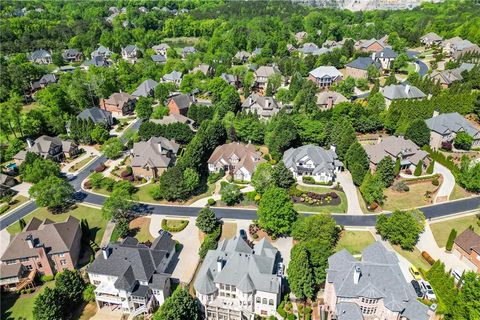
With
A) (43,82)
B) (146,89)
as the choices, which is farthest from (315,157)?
(43,82)

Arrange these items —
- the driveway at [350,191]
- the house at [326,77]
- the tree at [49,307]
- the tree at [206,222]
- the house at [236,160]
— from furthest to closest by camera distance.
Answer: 1. the house at [326,77]
2. the house at [236,160]
3. the driveway at [350,191]
4. the tree at [206,222]
5. the tree at [49,307]

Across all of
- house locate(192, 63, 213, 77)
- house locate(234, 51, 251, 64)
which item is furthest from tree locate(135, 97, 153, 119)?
house locate(234, 51, 251, 64)

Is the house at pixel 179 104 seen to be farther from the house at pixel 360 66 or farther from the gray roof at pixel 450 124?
the gray roof at pixel 450 124

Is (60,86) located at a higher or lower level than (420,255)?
higher

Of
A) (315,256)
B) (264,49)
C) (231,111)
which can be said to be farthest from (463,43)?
(315,256)

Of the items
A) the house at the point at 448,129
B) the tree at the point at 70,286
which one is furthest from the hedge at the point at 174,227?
the house at the point at 448,129

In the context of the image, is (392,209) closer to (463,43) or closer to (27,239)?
(27,239)

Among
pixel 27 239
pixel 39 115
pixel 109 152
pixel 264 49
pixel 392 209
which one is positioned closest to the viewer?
pixel 27 239
